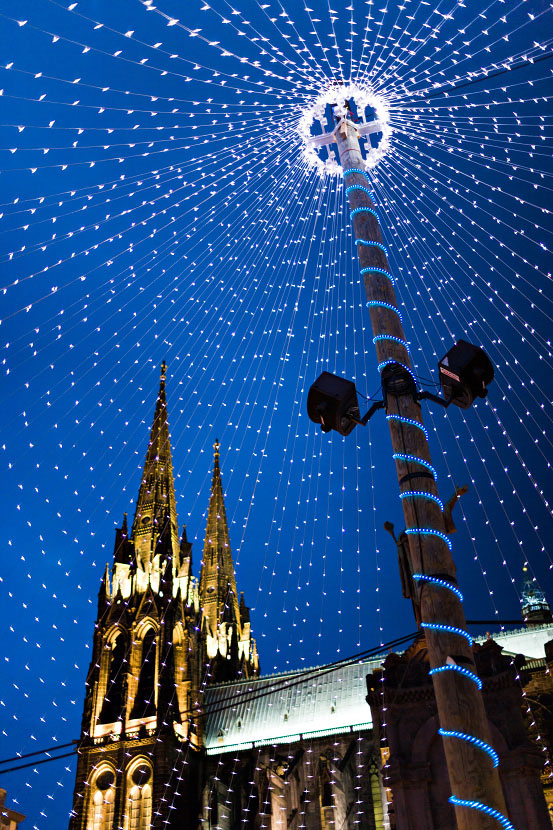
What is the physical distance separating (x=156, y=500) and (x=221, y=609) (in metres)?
11.6

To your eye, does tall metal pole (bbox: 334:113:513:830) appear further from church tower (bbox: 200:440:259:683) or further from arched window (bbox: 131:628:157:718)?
church tower (bbox: 200:440:259:683)

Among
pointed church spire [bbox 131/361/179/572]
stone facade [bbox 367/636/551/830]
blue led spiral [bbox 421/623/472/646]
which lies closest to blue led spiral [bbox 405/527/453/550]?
blue led spiral [bbox 421/623/472/646]

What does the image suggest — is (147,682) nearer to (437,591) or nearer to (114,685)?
(114,685)

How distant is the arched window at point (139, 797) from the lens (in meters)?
35.0

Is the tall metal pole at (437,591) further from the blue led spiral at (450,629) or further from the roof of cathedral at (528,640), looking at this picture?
the roof of cathedral at (528,640)

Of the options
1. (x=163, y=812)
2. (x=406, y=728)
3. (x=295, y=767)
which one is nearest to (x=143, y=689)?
(x=163, y=812)

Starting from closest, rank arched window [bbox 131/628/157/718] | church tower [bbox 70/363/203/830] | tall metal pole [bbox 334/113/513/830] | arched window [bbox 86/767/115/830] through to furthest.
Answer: tall metal pole [bbox 334/113/513/830], arched window [bbox 86/767/115/830], church tower [bbox 70/363/203/830], arched window [bbox 131/628/157/718]

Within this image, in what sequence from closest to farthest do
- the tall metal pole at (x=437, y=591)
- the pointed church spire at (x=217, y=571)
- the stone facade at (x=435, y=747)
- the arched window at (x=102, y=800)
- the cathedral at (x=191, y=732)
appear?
1. the tall metal pole at (x=437, y=591)
2. the stone facade at (x=435, y=747)
3. the cathedral at (x=191, y=732)
4. the arched window at (x=102, y=800)
5. the pointed church spire at (x=217, y=571)

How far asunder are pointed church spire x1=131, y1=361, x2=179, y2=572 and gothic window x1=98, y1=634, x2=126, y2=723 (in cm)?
510

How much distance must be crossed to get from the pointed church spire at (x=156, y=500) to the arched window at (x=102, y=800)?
37.5ft

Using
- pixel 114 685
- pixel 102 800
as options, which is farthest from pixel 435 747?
pixel 114 685

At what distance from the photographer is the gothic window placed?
38.5 metres

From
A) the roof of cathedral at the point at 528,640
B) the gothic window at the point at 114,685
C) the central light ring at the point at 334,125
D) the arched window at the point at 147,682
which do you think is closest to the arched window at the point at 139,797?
the arched window at the point at 147,682

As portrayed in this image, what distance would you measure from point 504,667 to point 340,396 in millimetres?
11028
